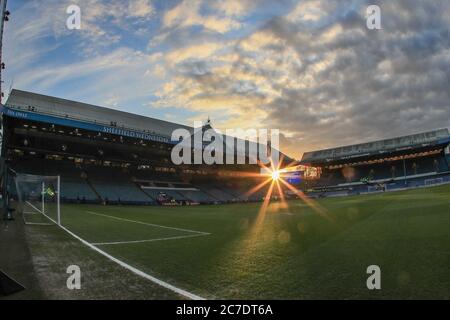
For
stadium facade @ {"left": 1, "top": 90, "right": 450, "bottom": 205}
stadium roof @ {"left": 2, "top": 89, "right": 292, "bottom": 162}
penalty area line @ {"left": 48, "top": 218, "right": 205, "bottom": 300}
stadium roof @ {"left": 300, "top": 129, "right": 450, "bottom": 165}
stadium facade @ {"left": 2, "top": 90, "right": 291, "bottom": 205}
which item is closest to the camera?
penalty area line @ {"left": 48, "top": 218, "right": 205, "bottom": 300}

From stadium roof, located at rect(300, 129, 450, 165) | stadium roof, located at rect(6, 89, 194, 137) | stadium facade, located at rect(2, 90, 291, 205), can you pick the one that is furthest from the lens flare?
stadium roof, located at rect(6, 89, 194, 137)

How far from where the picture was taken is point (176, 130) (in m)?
58.7

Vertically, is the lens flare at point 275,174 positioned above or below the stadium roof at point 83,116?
below

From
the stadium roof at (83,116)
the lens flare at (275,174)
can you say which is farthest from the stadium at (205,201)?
the lens flare at (275,174)

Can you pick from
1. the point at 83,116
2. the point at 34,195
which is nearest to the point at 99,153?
the point at 83,116

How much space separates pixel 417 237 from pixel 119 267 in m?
8.41

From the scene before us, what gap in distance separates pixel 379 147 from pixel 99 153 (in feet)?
230

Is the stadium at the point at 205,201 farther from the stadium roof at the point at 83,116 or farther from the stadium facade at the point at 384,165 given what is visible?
the stadium facade at the point at 384,165

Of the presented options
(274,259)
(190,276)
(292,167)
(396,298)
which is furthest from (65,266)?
(292,167)

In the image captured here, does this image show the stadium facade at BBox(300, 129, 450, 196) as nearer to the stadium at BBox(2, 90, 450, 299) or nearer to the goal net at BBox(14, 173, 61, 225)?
the stadium at BBox(2, 90, 450, 299)

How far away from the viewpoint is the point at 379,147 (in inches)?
3014

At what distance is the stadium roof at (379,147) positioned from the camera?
67131 mm

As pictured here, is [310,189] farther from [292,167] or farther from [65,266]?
[65,266]

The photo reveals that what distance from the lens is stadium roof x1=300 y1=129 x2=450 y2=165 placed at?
220ft
